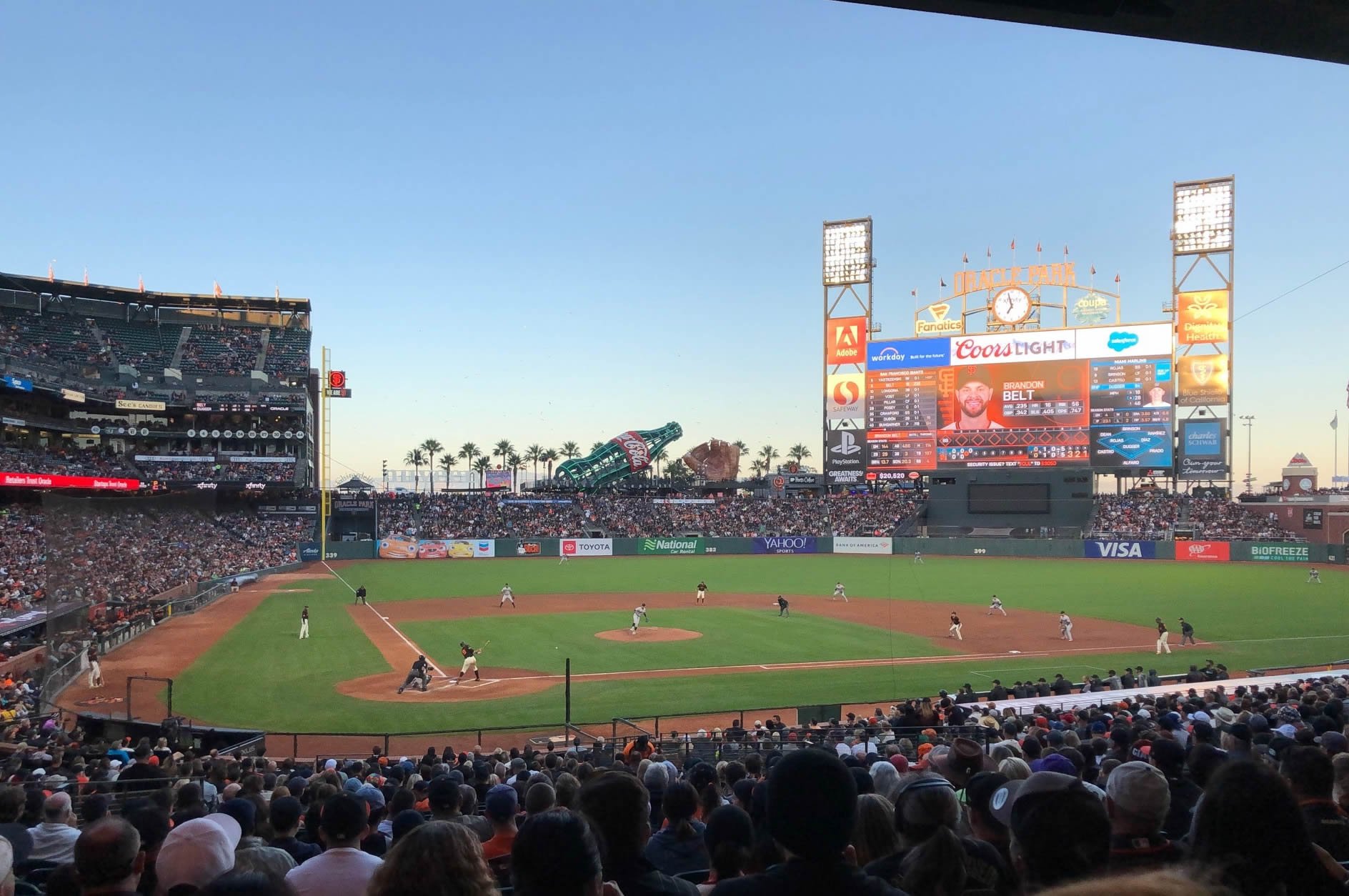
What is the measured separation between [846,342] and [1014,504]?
748 inches

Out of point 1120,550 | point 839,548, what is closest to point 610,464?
point 839,548

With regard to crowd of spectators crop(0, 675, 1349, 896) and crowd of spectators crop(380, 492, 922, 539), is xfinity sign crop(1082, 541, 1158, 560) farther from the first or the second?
crowd of spectators crop(0, 675, 1349, 896)

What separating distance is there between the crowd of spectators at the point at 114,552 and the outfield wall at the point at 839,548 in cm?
1041

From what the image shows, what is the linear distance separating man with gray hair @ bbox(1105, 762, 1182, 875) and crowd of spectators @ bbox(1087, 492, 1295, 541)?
7282cm

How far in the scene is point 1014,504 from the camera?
236ft

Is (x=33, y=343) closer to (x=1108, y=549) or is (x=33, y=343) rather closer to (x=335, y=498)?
(x=335, y=498)

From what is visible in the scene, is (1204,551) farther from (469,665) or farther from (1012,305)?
(469,665)

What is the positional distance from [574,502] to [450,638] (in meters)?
58.0

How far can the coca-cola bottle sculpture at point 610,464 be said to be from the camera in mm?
103062

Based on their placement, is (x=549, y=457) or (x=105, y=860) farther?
(x=549, y=457)

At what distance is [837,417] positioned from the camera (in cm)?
7219

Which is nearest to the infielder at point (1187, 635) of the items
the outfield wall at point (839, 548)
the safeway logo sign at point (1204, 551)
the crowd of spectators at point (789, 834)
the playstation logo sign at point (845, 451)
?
the crowd of spectators at point (789, 834)

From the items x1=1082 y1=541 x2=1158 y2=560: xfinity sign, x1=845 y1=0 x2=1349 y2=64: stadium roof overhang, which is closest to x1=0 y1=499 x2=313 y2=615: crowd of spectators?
x1=845 y1=0 x2=1349 y2=64: stadium roof overhang

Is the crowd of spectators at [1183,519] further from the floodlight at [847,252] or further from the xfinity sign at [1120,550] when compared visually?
the floodlight at [847,252]
